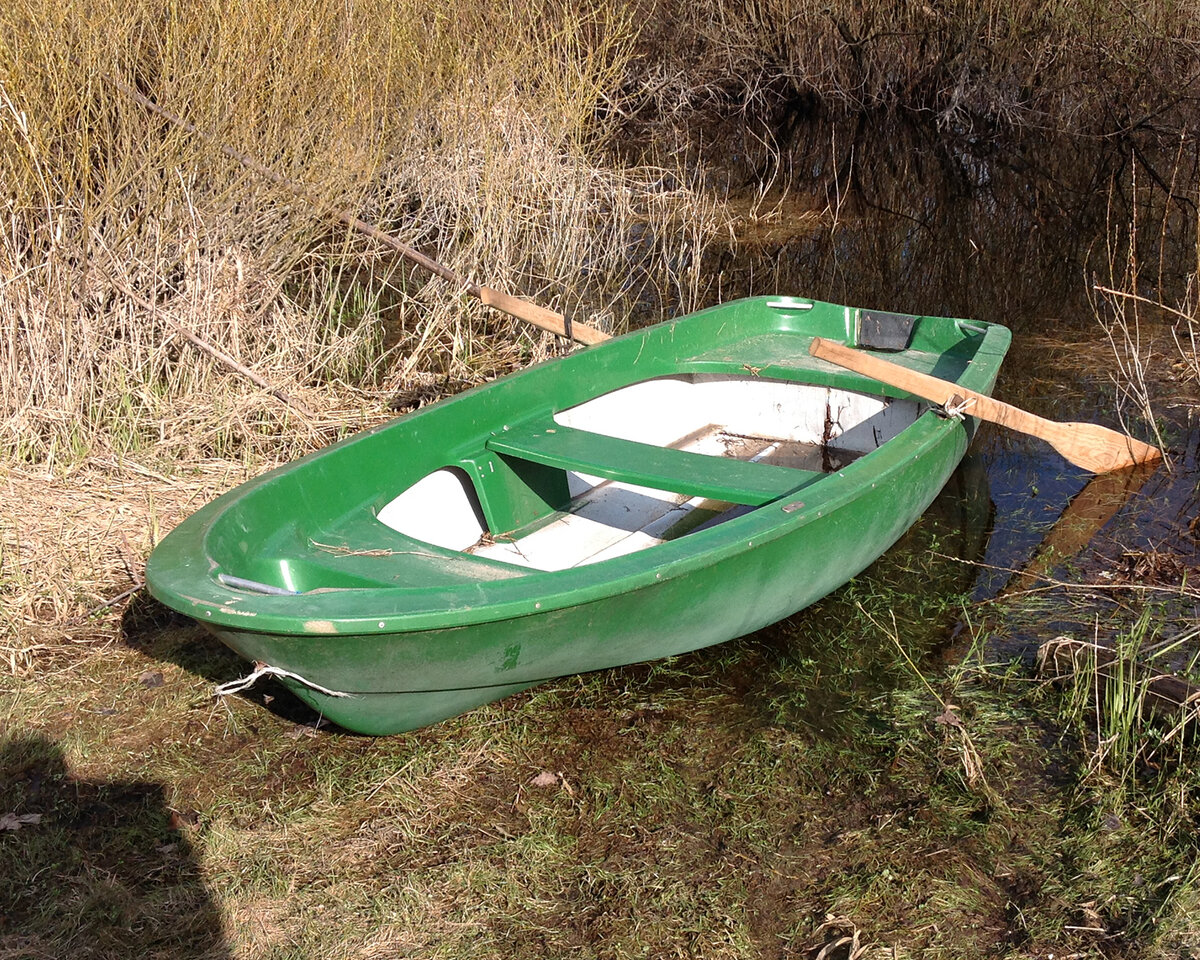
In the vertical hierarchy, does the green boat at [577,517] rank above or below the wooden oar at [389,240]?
below

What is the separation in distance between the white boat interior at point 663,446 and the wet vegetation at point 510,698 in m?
0.57

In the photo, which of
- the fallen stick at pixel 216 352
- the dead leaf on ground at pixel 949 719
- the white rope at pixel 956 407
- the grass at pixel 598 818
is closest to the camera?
the grass at pixel 598 818

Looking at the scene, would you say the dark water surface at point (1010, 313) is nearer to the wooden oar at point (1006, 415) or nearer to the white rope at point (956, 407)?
the wooden oar at point (1006, 415)

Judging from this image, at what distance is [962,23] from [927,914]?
11.4m

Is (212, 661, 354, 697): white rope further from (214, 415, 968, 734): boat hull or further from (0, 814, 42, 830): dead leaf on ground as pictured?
(0, 814, 42, 830): dead leaf on ground

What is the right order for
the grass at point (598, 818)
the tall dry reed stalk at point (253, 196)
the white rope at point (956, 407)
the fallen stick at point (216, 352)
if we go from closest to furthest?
the grass at point (598, 818)
the white rope at point (956, 407)
the tall dry reed stalk at point (253, 196)
the fallen stick at point (216, 352)

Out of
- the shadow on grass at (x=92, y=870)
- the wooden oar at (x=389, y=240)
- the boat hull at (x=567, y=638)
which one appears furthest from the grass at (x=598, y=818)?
the wooden oar at (x=389, y=240)

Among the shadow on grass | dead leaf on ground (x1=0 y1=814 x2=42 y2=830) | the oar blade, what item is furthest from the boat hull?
the oar blade

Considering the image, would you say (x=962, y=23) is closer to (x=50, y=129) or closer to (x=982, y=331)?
(x=982, y=331)

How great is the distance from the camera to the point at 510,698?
3887mm

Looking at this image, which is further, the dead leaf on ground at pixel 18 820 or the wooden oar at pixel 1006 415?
the wooden oar at pixel 1006 415

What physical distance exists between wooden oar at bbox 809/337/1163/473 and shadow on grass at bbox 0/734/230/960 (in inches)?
115

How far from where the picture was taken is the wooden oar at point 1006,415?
14.4 ft

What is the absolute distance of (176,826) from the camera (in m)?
3.33
